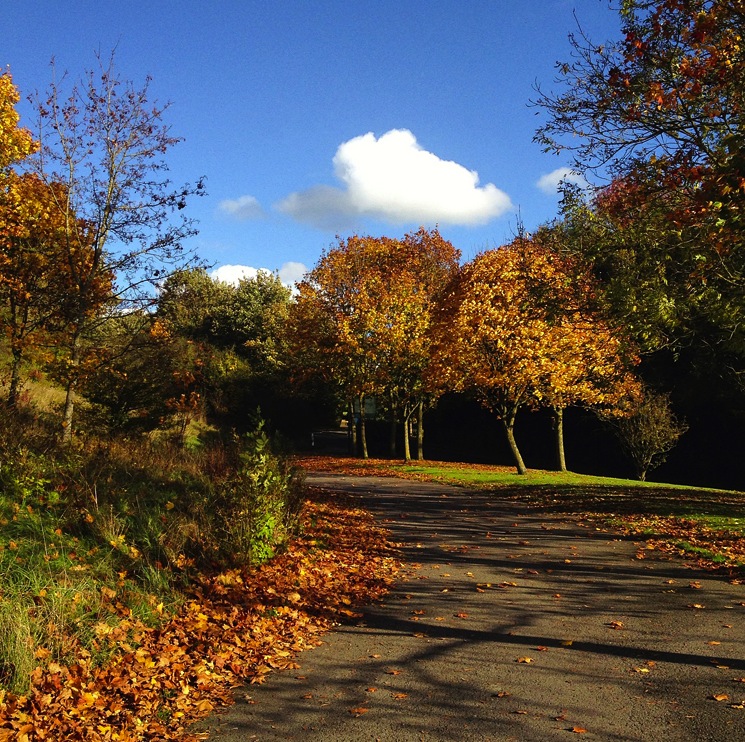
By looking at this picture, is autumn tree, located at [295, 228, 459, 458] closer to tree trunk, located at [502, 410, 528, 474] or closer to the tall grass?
tree trunk, located at [502, 410, 528, 474]

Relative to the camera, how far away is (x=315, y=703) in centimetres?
487

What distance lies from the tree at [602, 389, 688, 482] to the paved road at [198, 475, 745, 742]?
59.1 ft

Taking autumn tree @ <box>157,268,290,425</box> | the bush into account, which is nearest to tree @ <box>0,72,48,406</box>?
the bush

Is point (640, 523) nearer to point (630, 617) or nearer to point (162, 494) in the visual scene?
point (630, 617)

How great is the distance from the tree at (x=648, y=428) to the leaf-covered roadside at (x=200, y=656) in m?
20.0

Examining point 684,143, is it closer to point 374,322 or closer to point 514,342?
point 514,342

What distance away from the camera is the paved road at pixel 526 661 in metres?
4.45

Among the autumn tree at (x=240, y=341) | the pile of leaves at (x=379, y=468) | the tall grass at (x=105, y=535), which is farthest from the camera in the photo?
the autumn tree at (x=240, y=341)

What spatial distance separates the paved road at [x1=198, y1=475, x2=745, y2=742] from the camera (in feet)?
14.6

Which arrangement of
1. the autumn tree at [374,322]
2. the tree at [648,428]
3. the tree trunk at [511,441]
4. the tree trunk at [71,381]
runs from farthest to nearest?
the autumn tree at [374,322] → the tree at [648,428] → the tree trunk at [511,441] → the tree trunk at [71,381]

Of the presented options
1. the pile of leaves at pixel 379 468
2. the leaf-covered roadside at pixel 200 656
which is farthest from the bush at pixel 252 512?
the pile of leaves at pixel 379 468

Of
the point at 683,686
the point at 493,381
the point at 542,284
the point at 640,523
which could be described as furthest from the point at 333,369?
the point at 683,686

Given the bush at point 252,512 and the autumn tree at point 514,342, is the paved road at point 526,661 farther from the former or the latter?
the autumn tree at point 514,342

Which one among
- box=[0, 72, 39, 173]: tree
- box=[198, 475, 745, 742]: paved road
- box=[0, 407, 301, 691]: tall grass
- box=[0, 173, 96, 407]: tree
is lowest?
box=[198, 475, 745, 742]: paved road
